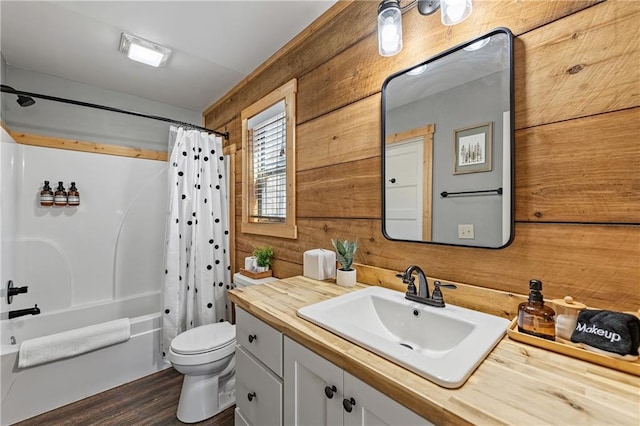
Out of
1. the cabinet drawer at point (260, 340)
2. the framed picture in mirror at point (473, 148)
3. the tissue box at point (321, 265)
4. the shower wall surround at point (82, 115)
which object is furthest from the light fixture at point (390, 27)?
the shower wall surround at point (82, 115)

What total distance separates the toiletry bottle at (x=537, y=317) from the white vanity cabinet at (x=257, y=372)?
77 cm

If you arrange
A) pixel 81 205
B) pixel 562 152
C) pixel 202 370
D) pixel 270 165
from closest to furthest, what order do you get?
pixel 562 152 → pixel 202 370 → pixel 270 165 → pixel 81 205

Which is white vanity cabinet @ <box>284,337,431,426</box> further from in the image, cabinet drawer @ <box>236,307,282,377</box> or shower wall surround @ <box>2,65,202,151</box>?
shower wall surround @ <box>2,65,202,151</box>

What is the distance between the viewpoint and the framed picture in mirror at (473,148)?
39.2 inches

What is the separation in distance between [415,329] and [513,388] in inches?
17.9

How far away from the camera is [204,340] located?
5.73 ft

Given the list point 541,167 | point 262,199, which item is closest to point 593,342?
point 541,167

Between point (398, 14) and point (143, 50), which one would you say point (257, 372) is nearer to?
point (398, 14)

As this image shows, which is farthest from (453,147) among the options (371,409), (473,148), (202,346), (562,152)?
(202,346)

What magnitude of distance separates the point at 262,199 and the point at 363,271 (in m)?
1.22

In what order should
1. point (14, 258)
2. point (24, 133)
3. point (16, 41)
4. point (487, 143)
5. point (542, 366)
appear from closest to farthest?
point (542, 366), point (487, 143), point (16, 41), point (14, 258), point (24, 133)

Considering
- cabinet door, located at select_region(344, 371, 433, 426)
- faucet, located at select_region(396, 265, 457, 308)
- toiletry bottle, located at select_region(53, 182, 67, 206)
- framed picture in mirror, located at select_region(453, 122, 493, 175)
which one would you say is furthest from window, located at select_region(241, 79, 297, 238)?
toiletry bottle, located at select_region(53, 182, 67, 206)

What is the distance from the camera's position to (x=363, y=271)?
54.7 inches

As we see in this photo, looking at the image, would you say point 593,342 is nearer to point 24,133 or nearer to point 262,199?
point 262,199
